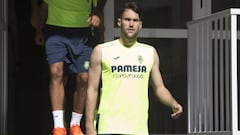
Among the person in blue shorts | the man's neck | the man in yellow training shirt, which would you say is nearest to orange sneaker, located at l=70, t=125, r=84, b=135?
the person in blue shorts

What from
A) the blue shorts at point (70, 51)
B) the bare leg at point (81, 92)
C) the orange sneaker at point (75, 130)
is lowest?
the orange sneaker at point (75, 130)

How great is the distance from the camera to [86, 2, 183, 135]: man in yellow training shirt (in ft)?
20.2

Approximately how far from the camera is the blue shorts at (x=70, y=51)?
760 cm

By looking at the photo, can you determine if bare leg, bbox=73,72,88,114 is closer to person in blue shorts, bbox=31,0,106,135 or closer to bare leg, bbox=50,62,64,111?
person in blue shorts, bbox=31,0,106,135

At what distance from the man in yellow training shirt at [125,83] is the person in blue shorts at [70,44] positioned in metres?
1.24

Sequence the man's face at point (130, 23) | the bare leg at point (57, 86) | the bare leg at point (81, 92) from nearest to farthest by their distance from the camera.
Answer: the man's face at point (130, 23) → the bare leg at point (57, 86) → the bare leg at point (81, 92)

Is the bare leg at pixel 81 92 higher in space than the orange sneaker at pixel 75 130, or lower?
higher

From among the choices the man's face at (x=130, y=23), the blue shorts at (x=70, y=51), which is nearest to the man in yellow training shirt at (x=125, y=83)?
the man's face at (x=130, y=23)

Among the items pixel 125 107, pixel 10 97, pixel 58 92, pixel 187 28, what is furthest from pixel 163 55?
pixel 125 107

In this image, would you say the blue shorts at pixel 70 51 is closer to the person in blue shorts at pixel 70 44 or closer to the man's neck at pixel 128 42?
the person in blue shorts at pixel 70 44

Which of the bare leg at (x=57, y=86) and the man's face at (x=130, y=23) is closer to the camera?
the man's face at (x=130, y=23)

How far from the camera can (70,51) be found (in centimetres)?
770

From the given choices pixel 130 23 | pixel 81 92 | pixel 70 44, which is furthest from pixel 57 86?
pixel 130 23

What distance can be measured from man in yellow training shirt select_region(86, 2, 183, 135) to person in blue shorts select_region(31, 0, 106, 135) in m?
1.24
